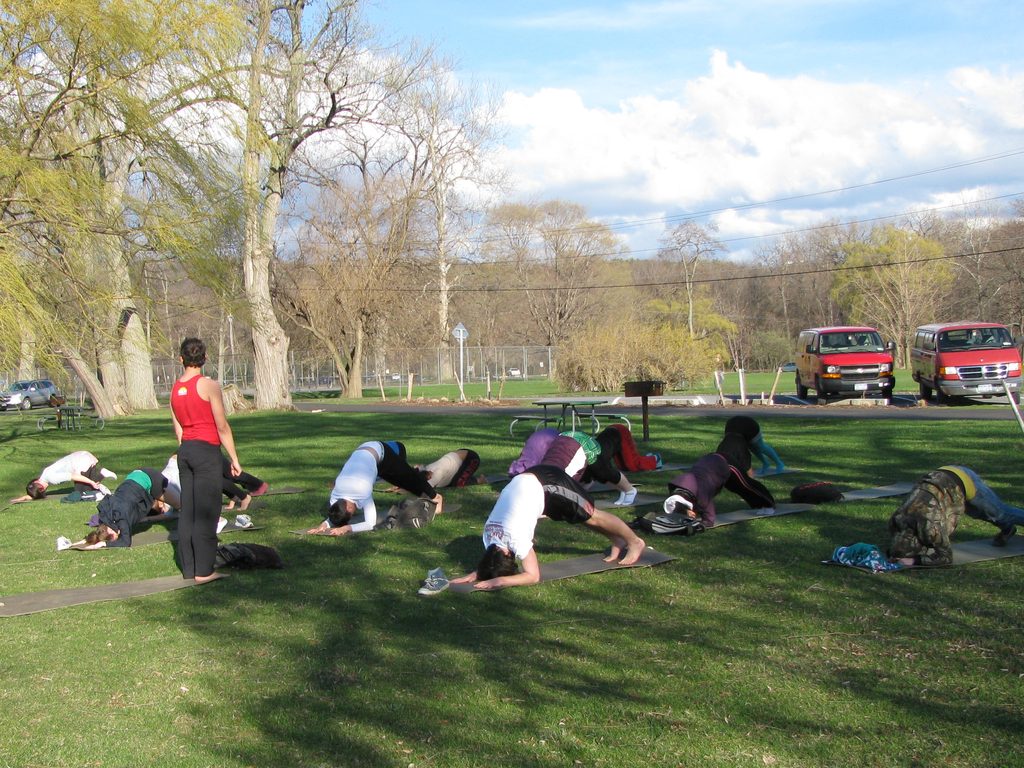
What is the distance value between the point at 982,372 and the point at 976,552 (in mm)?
18180

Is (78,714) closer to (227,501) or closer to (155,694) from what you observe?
(155,694)

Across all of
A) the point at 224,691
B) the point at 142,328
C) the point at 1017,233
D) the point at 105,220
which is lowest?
the point at 224,691

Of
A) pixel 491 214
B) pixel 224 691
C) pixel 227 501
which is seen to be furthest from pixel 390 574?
pixel 491 214

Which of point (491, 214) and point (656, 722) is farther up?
point (491, 214)

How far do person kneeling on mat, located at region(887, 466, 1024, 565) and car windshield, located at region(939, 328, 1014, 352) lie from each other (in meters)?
18.7

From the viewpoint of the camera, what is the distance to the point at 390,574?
25.7ft

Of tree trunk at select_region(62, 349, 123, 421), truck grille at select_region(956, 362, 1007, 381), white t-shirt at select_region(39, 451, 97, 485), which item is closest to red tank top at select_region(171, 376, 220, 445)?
white t-shirt at select_region(39, 451, 97, 485)

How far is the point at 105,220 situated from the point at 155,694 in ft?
42.0

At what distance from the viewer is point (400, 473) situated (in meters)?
10.0

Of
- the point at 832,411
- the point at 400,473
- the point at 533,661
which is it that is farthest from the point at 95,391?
the point at 533,661

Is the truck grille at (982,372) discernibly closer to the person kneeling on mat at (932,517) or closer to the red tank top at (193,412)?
the person kneeling on mat at (932,517)

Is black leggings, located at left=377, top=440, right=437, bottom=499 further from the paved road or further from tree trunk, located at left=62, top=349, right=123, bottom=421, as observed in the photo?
tree trunk, located at left=62, top=349, right=123, bottom=421

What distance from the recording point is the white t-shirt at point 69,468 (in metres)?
12.4

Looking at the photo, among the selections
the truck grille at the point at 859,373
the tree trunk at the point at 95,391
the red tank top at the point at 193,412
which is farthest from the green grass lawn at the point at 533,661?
the tree trunk at the point at 95,391
